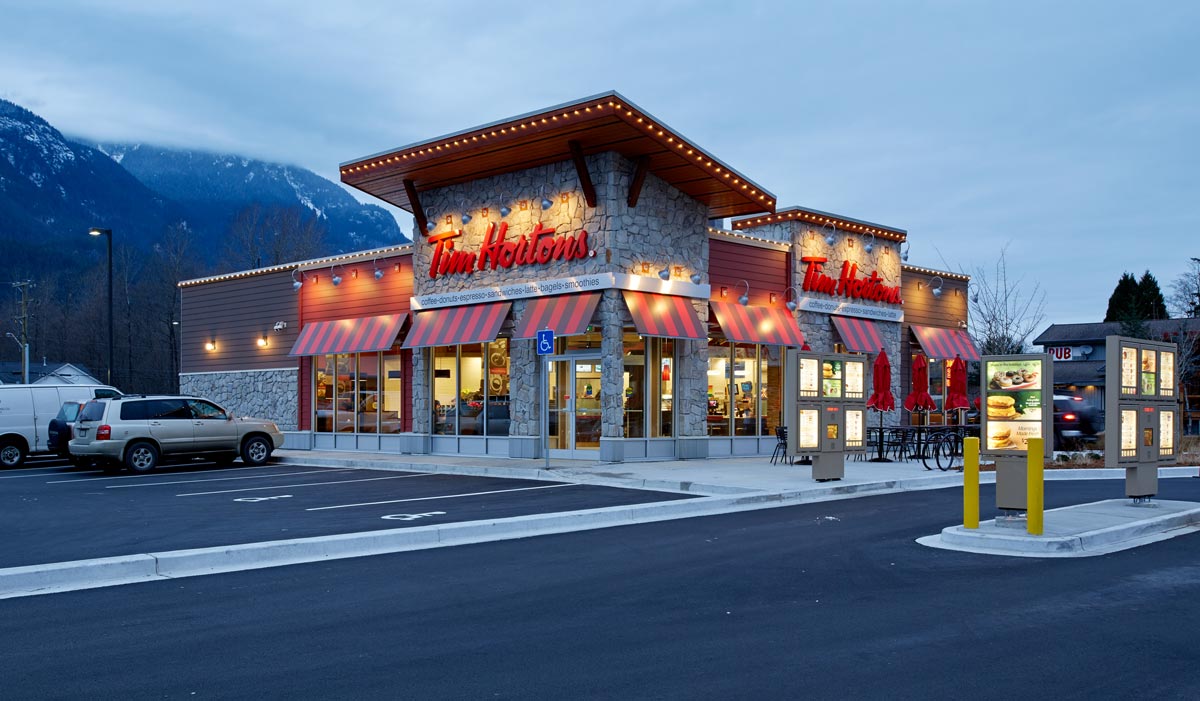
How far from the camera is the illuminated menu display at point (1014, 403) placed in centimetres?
1138

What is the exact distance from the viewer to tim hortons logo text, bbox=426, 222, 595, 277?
2106 cm

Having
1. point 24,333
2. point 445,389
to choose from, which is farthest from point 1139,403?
point 24,333

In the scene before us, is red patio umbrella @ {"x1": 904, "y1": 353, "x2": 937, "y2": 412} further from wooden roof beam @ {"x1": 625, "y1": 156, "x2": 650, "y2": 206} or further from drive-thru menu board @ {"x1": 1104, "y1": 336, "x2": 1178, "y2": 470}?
drive-thru menu board @ {"x1": 1104, "y1": 336, "x2": 1178, "y2": 470}

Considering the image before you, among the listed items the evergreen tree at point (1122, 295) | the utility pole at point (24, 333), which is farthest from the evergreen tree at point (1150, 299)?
the utility pole at point (24, 333)

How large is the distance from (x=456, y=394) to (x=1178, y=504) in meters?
16.0

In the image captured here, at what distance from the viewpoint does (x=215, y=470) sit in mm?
21812

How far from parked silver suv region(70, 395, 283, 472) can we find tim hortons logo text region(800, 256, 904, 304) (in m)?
15.3

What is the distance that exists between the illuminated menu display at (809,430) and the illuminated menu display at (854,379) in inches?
46.1

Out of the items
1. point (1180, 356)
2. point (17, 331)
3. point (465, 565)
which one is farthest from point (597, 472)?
point (17, 331)

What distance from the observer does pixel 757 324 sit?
2408 centimetres

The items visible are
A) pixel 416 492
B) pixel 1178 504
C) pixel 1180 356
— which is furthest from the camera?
pixel 1180 356

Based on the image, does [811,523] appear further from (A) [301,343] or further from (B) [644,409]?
(A) [301,343]

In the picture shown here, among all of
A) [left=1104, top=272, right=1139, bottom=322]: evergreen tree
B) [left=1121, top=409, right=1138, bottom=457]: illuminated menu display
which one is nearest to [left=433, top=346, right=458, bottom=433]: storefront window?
[left=1121, top=409, right=1138, bottom=457]: illuminated menu display

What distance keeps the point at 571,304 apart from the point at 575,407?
2455mm
